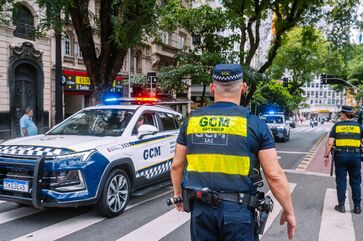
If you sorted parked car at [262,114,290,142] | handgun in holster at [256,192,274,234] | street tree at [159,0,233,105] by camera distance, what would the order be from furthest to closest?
parked car at [262,114,290,142], street tree at [159,0,233,105], handgun in holster at [256,192,274,234]

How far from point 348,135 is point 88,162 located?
14.3 feet

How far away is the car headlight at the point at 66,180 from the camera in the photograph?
197 inches

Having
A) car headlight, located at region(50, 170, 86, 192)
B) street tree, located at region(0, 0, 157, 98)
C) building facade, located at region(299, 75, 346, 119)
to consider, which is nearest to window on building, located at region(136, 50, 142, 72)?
street tree, located at region(0, 0, 157, 98)

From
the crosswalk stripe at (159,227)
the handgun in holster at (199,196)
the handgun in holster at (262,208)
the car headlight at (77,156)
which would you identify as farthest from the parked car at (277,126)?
the handgun in holster at (199,196)

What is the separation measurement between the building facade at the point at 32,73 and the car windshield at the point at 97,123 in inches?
375

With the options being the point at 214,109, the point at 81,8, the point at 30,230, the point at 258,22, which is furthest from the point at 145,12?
the point at 258,22

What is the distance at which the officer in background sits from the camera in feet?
8.45

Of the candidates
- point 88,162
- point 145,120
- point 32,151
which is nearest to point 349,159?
point 145,120

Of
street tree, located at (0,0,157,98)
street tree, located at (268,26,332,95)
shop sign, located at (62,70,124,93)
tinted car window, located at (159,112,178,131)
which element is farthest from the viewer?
street tree, located at (268,26,332,95)

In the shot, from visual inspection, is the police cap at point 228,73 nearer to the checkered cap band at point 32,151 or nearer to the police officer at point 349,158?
the checkered cap band at point 32,151

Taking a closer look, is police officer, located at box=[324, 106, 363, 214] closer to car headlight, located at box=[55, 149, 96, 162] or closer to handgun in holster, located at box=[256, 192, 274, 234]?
handgun in holster, located at box=[256, 192, 274, 234]

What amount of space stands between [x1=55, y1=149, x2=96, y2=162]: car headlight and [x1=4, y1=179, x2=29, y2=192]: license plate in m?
0.60

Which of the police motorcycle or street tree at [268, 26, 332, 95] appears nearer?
the police motorcycle

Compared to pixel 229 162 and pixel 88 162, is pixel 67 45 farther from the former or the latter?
pixel 229 162
